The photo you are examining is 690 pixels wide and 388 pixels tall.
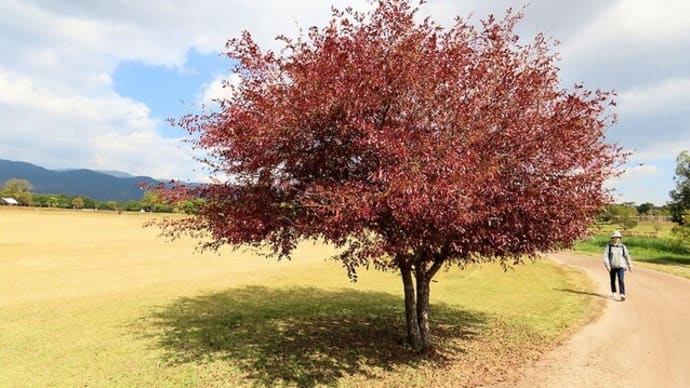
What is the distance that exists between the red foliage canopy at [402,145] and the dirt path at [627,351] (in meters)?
2.32

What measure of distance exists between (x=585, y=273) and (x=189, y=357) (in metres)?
20.8

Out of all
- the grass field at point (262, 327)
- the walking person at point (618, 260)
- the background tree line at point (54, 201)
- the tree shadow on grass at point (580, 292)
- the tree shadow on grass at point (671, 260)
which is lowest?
the grass field at point (262, 327)

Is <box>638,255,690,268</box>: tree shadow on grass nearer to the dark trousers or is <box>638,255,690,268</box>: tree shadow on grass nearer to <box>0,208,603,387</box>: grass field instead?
<box>0,208,603,387</box>: grass field

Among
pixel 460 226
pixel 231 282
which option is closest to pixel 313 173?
pixel 460 226

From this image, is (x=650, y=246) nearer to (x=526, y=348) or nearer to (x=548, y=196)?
(x=526, y=348)

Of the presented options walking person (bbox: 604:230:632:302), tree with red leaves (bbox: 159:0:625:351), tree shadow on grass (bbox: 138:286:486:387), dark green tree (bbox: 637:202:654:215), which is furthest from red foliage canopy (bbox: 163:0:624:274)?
dark green tree (bbox: 637:202:654:215)

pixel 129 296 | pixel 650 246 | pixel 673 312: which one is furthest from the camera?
pixel 650 246

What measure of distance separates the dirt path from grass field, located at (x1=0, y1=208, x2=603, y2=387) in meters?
0.54

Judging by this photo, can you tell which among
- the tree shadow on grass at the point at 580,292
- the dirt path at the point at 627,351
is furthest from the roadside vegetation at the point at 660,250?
the dirt path at the point at 627,351

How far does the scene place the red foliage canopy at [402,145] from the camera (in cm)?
647

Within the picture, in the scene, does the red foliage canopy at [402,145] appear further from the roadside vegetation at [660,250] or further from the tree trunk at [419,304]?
the roadside vegetation at [660,250]

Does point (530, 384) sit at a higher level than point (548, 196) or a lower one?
lower

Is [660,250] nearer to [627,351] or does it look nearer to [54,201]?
[627,351]

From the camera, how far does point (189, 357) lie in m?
9.36
